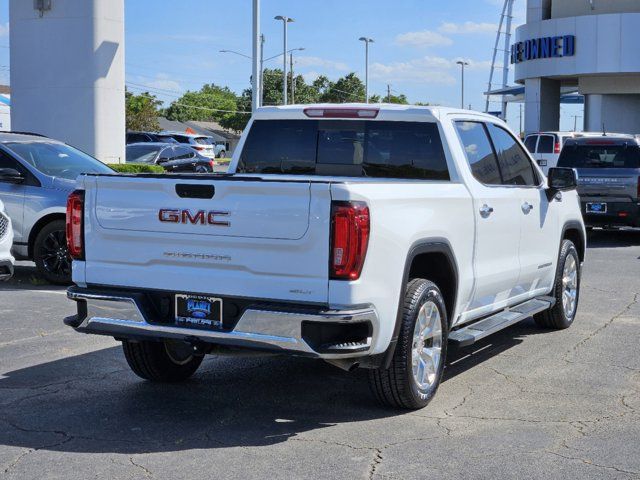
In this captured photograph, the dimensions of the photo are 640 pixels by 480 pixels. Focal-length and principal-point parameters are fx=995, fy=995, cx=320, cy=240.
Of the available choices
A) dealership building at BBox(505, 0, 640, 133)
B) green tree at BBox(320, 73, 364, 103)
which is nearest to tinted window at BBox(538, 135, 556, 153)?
dealership building at BBox(505, 0, 640, 133)

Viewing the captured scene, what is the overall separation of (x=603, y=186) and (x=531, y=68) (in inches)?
1375

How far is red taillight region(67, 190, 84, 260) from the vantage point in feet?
20.6

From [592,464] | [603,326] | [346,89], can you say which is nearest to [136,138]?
[603,326]

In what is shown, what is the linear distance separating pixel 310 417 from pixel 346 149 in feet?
7.38

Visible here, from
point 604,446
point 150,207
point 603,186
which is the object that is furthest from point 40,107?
point 604,446

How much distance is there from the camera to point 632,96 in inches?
1930

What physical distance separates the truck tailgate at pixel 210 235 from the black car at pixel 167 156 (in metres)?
19.1

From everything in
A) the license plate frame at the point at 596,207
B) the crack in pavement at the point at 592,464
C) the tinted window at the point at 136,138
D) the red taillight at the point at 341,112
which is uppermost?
the tinted window at the point at 136,138

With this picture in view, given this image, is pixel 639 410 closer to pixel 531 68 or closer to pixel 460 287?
pixel 460 287

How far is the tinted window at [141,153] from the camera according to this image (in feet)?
89.5

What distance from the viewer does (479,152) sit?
300 inches

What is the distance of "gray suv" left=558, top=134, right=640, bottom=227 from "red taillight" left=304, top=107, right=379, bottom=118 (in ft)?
35.7

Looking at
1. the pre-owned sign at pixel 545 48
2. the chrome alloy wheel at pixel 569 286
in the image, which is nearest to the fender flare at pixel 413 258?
the chrome alloy wheel at pixel 569 286

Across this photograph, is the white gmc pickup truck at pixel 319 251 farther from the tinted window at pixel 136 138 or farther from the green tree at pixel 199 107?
the green tree at pixel 199 107
